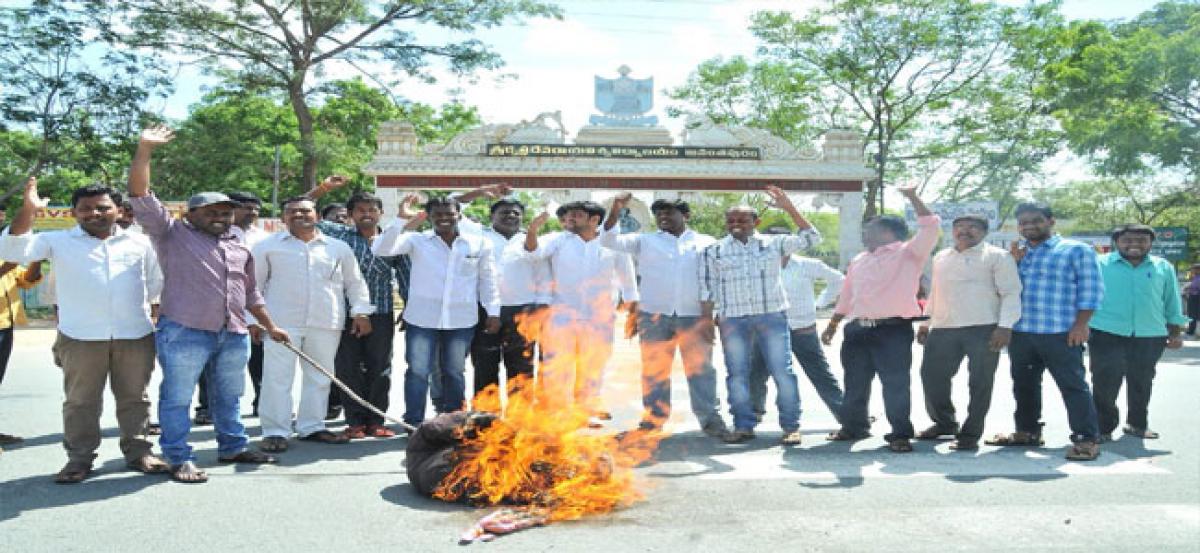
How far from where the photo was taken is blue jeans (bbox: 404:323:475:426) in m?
6.31

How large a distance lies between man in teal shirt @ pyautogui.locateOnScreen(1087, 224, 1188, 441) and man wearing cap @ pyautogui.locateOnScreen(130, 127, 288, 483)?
6352mm

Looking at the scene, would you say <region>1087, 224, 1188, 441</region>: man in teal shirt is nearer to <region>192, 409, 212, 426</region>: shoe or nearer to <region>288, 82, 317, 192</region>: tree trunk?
<region>192, 409, 212, 426</region>: shoe

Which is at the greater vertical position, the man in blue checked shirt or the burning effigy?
the man in blue checked shirt

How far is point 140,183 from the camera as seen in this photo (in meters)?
4.82

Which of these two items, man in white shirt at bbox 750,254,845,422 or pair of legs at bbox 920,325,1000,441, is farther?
man in white shirt at bbox 750,254,845,422

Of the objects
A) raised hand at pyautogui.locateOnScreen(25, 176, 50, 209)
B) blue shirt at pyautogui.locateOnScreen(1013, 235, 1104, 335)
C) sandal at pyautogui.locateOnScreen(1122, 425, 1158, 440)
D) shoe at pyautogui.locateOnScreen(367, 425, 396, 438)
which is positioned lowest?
sandal at pyautogui.locateOnScreen(1122, 425, 1158, 440)

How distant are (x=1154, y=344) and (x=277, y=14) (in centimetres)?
2486

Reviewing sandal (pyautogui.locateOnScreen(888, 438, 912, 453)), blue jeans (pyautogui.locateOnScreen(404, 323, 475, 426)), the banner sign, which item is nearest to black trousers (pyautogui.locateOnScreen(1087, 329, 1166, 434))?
sandal (pyautogui.locateOnScreen(888, 438, 912, 453))

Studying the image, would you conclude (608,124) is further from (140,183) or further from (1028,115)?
(140,183)

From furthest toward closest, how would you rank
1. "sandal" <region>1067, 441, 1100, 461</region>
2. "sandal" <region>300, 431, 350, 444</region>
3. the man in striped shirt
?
the man in striped shirt, "sandal" <region>300, 431, 350, 444</region>, "sandal" <region>1067, 441, 1100, 461</region>

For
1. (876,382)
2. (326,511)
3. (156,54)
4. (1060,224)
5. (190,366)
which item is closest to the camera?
(326,511)

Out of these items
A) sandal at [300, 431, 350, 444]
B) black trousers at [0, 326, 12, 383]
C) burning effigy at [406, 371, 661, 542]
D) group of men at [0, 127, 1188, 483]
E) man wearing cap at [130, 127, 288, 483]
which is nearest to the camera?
burning effigy at [406, 371, 661, 542]

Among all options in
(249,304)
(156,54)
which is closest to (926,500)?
(249,304)

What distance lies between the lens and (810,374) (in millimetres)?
6859
